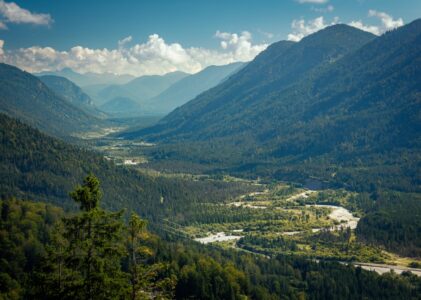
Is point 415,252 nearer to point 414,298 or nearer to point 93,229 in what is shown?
point 414,298

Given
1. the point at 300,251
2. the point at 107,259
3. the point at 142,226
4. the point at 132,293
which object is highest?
the point at 142,226

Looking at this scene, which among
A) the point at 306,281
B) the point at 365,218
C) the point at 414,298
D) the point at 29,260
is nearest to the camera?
the point at 29,260

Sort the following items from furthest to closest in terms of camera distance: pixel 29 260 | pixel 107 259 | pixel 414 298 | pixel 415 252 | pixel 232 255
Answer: pixel 415 252, pixel 232 255, pixel 414 298, pixel 29 260, pixel 107 259

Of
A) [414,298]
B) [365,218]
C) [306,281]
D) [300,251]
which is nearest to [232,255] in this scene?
[306,281]

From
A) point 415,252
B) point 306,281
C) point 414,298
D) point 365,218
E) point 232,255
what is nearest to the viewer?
point 414,298

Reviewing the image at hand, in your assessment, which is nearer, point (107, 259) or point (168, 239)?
point (107, 259)

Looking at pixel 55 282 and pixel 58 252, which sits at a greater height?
pixel 58 252

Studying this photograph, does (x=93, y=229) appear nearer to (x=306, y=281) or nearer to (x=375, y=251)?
(x=306, y=281)

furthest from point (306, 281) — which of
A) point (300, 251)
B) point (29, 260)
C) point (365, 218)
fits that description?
point (365, 218)

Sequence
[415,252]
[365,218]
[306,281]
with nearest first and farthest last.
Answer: [306,281]
[415,252]
[365,218]
